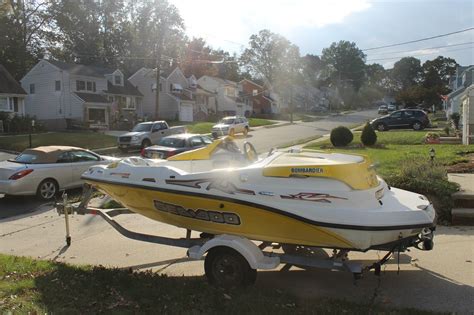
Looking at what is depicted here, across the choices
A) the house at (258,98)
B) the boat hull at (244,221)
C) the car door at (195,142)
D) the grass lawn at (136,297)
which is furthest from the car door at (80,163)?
the house at (258,98)

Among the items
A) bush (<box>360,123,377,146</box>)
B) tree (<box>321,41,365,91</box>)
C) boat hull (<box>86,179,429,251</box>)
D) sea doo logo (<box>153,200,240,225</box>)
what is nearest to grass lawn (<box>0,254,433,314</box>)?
boat hull (<box>86,179,429,251</box>)

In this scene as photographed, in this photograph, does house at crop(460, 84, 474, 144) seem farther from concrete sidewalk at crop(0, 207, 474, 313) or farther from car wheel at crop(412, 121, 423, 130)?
concrete sidewalk at crop(0, 207, 474, 313)

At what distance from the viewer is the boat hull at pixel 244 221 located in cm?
485

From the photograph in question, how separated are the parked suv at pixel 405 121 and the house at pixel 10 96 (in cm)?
3060

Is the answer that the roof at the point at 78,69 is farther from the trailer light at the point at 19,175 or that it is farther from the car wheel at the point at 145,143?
the trailer light at the point at 19,175

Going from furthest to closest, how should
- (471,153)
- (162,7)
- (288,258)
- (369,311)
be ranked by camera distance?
1. (162,7)
2. (471,153)
3. (288,258)
4. (369,311)

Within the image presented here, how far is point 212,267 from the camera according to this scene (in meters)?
5.35

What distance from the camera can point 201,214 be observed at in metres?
5.52

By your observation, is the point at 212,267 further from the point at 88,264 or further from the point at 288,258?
the point at 88,264

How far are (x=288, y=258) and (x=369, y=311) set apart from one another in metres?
1.12

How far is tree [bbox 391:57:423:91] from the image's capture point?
467 ft

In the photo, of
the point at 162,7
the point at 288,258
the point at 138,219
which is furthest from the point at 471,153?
the point at 162,7

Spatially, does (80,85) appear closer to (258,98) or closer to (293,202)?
(258,98)

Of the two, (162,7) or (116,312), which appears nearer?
(116,312)
